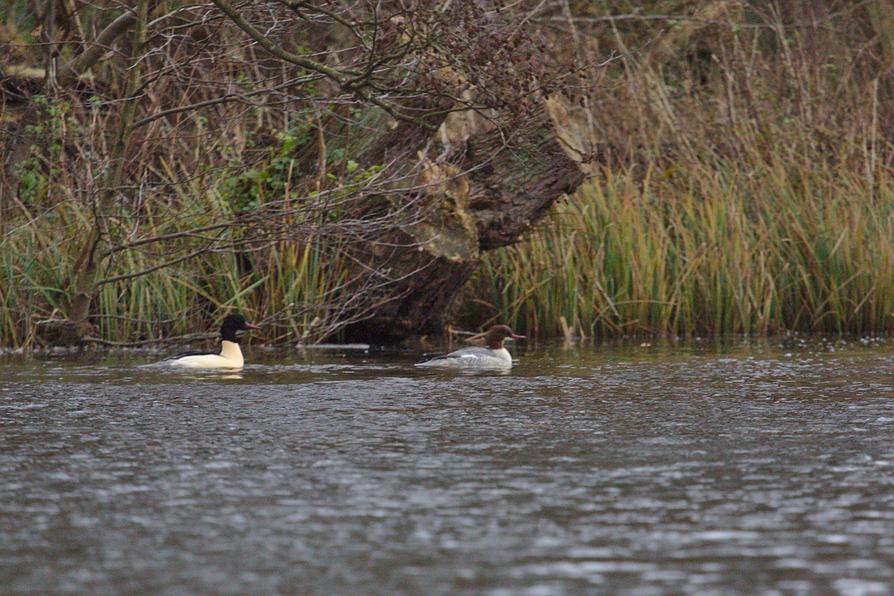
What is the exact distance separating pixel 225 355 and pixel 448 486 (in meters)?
5.95

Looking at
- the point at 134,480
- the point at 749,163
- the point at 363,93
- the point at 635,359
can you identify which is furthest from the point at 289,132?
the point at 134,480

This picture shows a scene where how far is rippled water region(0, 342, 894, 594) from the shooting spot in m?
4.34

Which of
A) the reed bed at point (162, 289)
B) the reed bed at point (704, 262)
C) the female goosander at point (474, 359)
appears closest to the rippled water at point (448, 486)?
the female goosander at point (474, 359)

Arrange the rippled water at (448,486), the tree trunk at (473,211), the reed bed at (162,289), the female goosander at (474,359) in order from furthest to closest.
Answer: the tree trunk at (473,211) < the reed bed at (162,289) < the female goosander at (474,359) < the rippled water at (448,486)

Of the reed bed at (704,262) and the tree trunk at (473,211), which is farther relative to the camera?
the reed bed at (704,262)

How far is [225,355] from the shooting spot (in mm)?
11344

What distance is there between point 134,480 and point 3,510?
684 millimetres

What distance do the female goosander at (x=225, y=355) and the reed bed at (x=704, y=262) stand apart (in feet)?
10.9

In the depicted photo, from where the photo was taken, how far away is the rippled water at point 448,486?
4.34 m

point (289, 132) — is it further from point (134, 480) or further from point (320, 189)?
point (134, 480)

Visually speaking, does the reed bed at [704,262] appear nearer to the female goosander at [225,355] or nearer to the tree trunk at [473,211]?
the tree trunk at [473,211]

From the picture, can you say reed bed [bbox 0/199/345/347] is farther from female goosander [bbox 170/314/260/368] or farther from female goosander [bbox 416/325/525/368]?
female goosander [bbox 416/325/525/368]

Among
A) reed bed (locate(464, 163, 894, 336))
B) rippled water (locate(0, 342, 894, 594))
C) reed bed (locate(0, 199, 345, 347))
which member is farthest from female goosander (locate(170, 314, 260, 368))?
reed bed (locate(464, 163, 894, 336))

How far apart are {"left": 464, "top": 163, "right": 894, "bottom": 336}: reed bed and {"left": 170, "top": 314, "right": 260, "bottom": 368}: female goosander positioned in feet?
10.9
